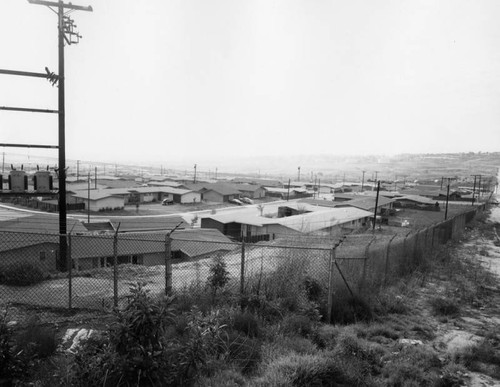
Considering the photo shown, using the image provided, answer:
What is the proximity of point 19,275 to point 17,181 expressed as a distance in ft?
15.7

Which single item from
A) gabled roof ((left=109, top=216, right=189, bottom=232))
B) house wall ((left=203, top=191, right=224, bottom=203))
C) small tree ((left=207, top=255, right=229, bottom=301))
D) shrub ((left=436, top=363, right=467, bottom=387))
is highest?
small tree ((left=207, top=255, right=229, bottom=301))

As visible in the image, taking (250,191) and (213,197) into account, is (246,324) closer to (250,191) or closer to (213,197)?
(213,197)

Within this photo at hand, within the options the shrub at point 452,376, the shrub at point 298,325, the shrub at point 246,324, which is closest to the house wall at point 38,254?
the shrub at point 246,324

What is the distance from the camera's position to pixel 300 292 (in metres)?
9.30

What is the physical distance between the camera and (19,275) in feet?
34.0

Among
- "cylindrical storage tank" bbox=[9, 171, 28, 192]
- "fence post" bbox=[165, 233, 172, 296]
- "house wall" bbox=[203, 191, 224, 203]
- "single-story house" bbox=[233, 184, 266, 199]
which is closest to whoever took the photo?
"fence post" bbox=[165, 233, 172, 296]

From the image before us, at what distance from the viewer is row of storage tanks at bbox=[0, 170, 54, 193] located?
1363 cm

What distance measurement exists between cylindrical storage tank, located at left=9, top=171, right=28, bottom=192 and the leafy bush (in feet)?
13.0

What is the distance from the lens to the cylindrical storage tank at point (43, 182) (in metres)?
14.0

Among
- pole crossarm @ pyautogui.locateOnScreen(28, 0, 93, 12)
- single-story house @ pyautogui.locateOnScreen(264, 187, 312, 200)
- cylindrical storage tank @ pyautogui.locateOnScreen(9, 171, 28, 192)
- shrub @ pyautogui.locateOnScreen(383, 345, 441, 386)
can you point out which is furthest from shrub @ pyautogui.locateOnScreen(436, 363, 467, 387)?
single-story house @ pyautogui.locateOnScreen(264, 187, 312, 200)

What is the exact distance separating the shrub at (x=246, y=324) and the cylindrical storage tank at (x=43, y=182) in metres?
10.3

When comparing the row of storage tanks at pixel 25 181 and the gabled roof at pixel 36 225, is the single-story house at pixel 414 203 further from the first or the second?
the row of storage tanks at pixel 25 181

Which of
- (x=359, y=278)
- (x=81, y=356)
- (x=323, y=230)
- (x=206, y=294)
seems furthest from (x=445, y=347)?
(x=323, y=230)

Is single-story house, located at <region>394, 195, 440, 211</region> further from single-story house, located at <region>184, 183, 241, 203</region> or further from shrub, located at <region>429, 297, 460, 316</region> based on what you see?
shrub, located at <region>429, 297, 460, 316</region>
